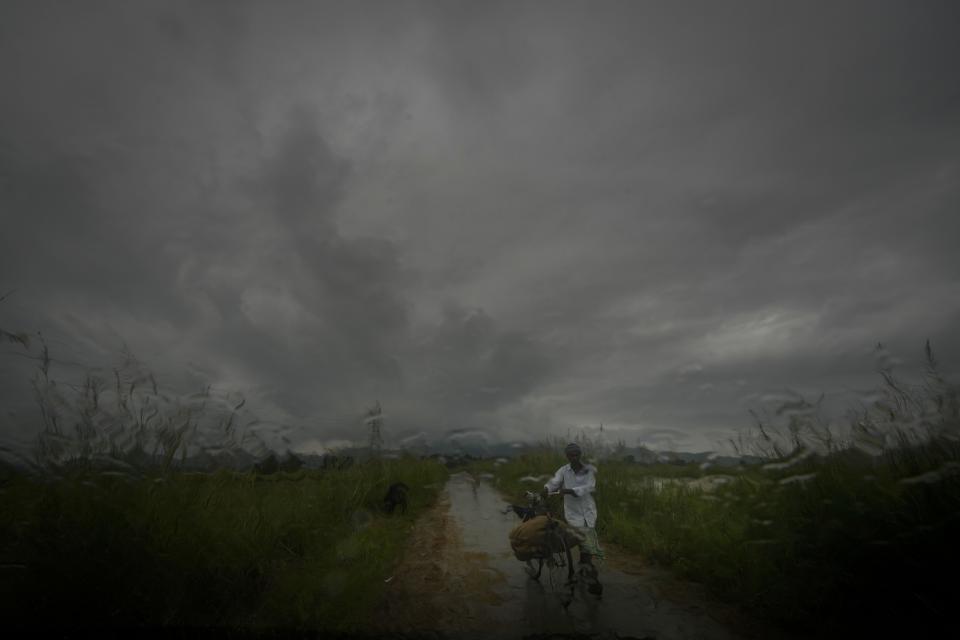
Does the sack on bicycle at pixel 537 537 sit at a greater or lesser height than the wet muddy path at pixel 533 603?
greater

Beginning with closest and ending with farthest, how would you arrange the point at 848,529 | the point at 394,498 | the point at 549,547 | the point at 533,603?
the point at 848,529, the point at 533,603, the point at 549,547, the point at 394,498

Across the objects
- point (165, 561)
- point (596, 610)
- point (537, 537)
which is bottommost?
point (596, 610)

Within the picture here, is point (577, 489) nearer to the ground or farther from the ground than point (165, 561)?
farther from the ground

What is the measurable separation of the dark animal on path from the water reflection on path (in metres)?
5.16

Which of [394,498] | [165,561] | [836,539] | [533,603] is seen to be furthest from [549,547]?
[394,498]

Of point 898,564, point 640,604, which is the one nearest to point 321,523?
point 640,604

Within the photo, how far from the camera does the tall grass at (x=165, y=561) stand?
3.64 m

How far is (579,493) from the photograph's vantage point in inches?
261

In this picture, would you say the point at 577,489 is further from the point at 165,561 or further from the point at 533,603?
the point at 165,561

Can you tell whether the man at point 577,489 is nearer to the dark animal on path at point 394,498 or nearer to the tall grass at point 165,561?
the tall grass at point 165,561

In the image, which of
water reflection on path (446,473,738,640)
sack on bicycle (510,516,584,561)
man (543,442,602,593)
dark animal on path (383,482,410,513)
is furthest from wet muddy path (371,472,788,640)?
dark animal on path (383,482,410,513)

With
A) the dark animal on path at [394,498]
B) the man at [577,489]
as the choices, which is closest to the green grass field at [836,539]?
the man at [577,489]

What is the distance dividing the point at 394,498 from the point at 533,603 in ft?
24.6

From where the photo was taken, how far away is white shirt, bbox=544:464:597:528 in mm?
6664
